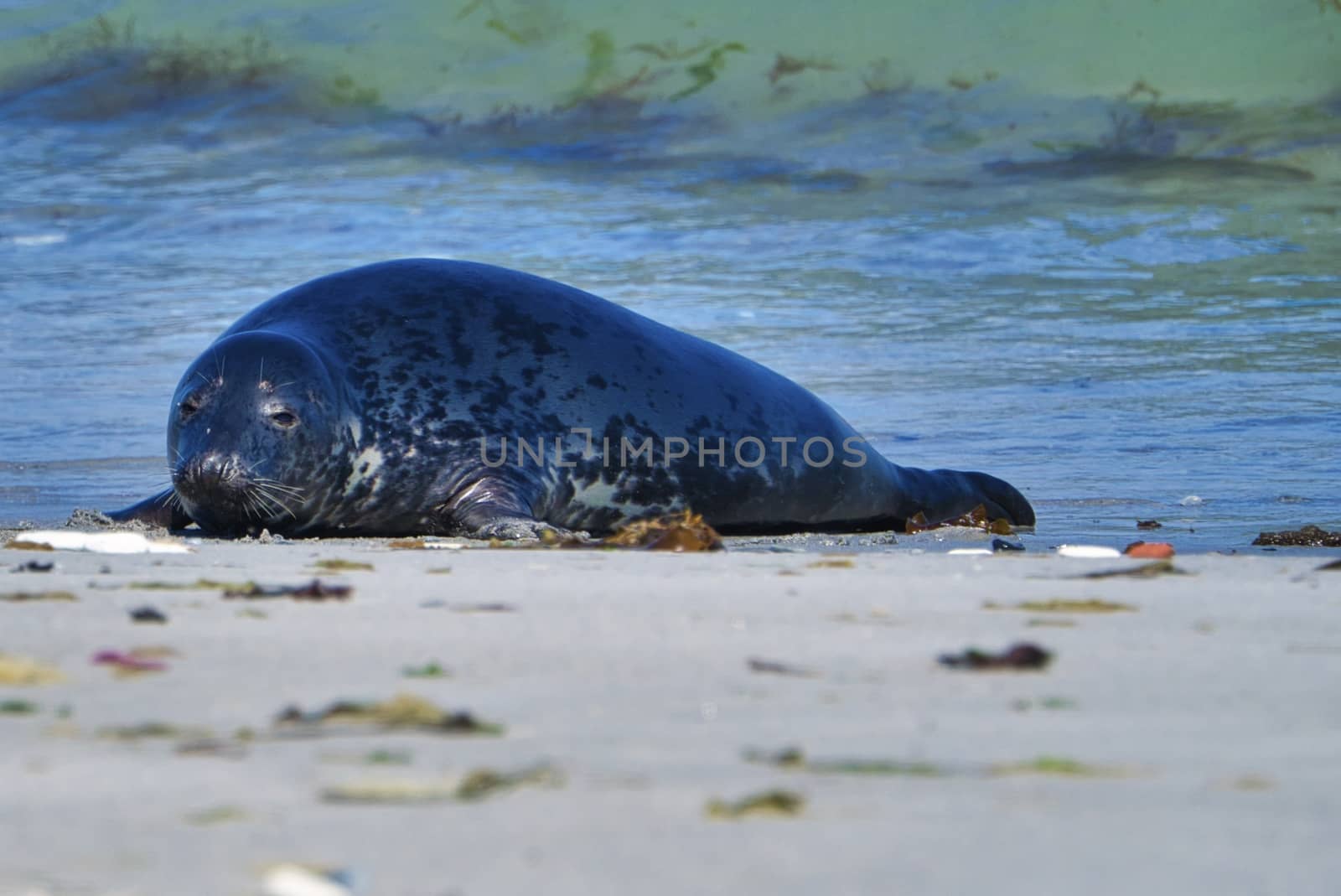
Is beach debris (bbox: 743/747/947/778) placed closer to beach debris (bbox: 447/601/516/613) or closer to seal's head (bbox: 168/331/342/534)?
beach debris (bbox: 447/601/516/613)

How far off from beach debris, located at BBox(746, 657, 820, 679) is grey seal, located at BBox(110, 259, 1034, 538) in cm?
354

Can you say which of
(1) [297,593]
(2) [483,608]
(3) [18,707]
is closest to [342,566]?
(1) [297,593]

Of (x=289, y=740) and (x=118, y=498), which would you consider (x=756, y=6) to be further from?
(x=289, y=740)

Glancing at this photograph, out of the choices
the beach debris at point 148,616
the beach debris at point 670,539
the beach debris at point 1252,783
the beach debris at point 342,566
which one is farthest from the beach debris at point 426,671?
the beach debris at point 670,539

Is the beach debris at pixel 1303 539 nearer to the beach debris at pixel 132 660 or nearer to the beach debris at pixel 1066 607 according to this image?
the beach debris at pixel 1066 607

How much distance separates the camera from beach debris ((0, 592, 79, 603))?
292cm

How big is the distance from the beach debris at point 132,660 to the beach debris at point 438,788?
74cm

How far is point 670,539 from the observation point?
15.7ft

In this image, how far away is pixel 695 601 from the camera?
2992 mm

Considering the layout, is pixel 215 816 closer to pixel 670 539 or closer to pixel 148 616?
pixel 148 616

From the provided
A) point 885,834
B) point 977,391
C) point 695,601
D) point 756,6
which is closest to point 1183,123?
point 756,6

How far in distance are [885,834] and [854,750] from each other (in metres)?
0.33

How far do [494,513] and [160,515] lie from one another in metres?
1.23

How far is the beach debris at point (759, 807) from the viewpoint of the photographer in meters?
1.36
